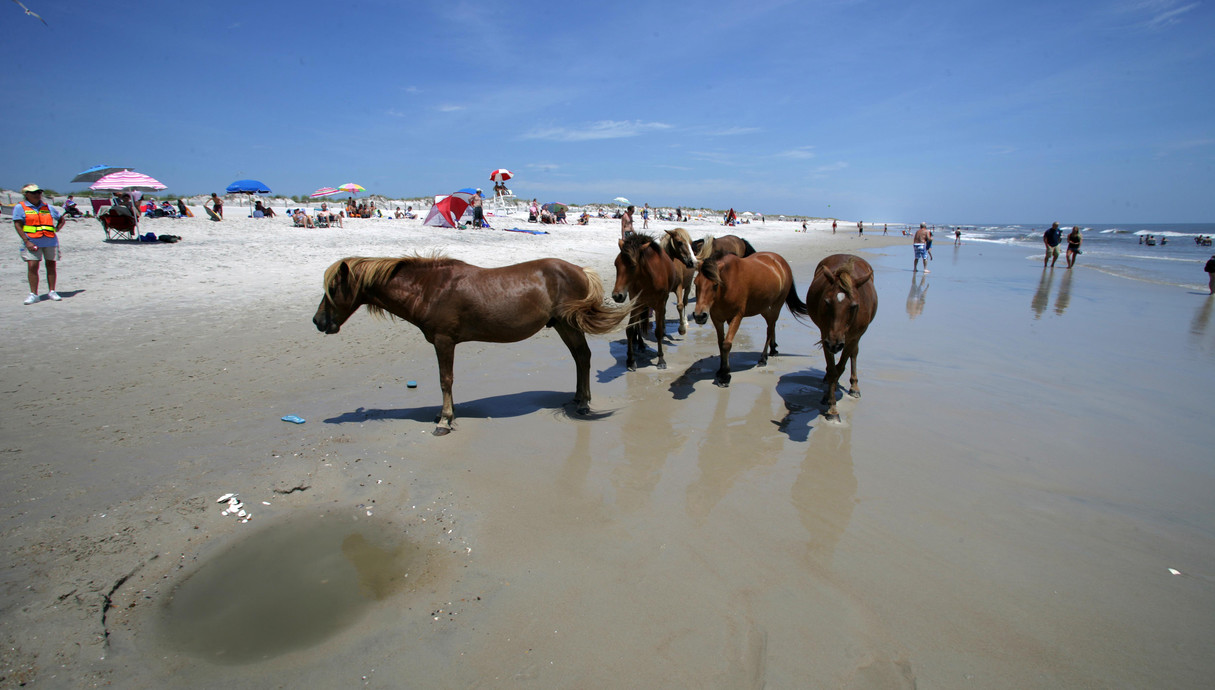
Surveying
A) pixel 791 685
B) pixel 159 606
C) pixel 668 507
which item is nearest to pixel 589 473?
pixel 668 507

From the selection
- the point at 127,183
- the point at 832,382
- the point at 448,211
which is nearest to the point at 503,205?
the point at 448,211

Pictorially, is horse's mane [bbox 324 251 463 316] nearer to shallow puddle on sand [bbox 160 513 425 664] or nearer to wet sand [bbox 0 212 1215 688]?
wet sand [bbox 0 212 1215 688]

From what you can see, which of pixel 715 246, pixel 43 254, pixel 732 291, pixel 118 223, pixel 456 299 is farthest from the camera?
pixel 118 223

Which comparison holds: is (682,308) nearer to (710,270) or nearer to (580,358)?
(710,270)

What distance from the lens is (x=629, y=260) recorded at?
265 inches

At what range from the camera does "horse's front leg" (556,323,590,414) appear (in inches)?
213

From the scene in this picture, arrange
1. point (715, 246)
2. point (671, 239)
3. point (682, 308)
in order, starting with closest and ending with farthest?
1. point (671, 239)
2. point (715, 246)
3. point (682, 308)

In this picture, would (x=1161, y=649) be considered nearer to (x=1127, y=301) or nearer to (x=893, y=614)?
(x=893, y=614)

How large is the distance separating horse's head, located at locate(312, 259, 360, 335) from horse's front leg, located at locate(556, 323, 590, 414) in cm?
214

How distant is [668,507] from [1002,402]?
4.83 metres

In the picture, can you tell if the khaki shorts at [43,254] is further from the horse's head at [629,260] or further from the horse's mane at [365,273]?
the horse's head at [629,260]

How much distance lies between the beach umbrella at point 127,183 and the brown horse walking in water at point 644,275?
19.7m

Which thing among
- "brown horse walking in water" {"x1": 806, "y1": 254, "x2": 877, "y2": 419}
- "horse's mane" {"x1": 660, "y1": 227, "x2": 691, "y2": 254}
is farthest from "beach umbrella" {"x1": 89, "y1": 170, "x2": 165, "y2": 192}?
"brown horse walking in water" {"x1": 806, "y1": 254, "x2": 877, "y2": 419}

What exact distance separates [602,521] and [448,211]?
75.5 ft
